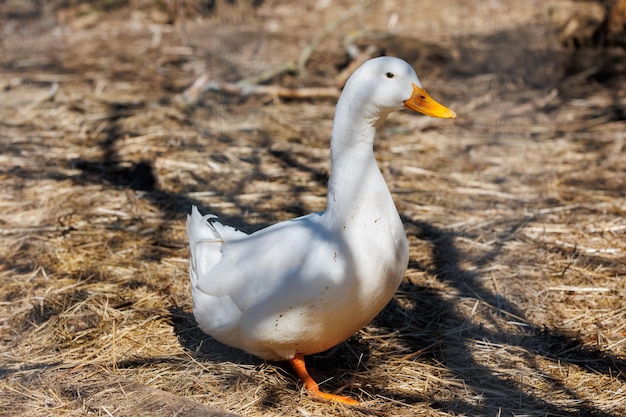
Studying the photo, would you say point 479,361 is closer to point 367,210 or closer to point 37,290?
point 367,210

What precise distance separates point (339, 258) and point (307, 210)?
2.18 m

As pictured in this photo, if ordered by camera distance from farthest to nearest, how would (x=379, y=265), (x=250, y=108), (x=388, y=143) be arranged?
(x=250, y=108) < (x=388, y=143) < (x=379, y=265)

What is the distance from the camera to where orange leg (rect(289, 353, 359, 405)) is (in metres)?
3.14

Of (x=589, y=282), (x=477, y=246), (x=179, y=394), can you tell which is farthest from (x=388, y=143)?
→ (x=179, y=394)

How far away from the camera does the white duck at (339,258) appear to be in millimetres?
2928

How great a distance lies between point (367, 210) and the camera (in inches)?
118

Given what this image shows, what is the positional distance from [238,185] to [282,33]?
5.15 meters

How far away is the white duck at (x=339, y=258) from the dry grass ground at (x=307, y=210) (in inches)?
13.1

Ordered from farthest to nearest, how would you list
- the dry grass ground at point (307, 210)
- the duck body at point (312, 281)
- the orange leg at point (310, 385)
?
the dry grass ground at point (307, 210) < the orange leg at point (310, 385) < the duck body at point (312, 281)

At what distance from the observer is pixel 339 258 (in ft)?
9.61

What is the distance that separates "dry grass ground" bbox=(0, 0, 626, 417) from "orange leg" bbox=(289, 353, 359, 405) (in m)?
0.05

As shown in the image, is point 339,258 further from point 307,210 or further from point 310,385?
point 307,210

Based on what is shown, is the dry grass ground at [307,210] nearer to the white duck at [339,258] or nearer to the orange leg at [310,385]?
the orange leg at [310,385]

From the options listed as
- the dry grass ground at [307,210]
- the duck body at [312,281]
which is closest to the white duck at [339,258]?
the duck body at [312,281]
